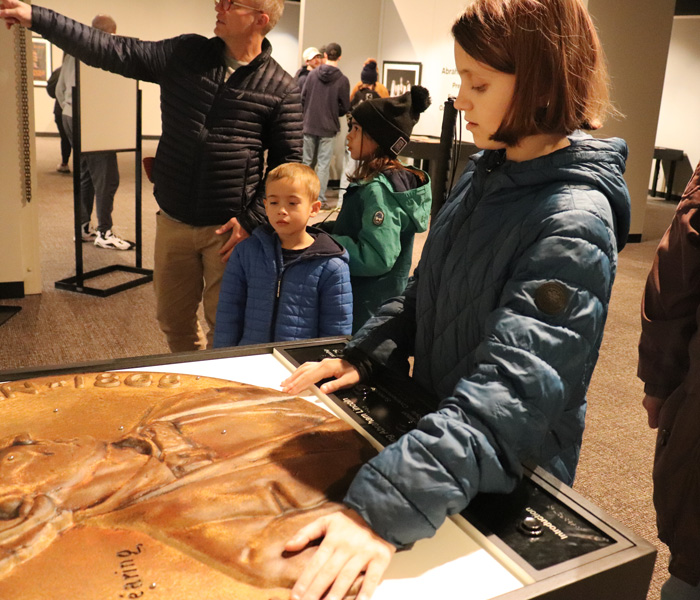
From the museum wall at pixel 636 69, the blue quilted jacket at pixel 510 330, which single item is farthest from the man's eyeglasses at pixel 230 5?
the museum wall at pixel 636 69

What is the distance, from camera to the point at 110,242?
5934mm

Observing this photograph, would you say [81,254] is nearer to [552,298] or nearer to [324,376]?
[324,376]

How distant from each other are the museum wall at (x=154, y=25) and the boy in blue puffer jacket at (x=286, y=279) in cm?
1243

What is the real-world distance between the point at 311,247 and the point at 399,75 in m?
7.70

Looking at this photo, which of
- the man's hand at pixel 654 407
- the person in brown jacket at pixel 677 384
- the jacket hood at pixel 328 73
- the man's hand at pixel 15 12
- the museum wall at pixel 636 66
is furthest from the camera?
the jacket hood at pixel 328 73

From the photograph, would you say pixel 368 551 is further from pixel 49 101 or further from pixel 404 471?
pixel 49 101

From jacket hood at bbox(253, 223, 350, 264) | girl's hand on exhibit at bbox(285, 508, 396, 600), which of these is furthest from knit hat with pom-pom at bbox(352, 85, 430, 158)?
girl's hand on exhibit at bbox(285, 508, 396, 600)

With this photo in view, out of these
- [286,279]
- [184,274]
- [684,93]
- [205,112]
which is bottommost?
[184,274]

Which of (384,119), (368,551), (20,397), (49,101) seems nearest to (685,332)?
(368,551)

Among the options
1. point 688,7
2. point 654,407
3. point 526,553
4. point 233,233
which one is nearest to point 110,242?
point 233,233

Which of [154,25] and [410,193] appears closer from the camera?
[410,193]

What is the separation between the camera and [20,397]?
1.23m

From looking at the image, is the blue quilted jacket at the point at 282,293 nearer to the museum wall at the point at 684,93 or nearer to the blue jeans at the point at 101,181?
the blue jeans at the point at 101,181

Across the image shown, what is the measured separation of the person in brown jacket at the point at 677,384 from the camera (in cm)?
127
